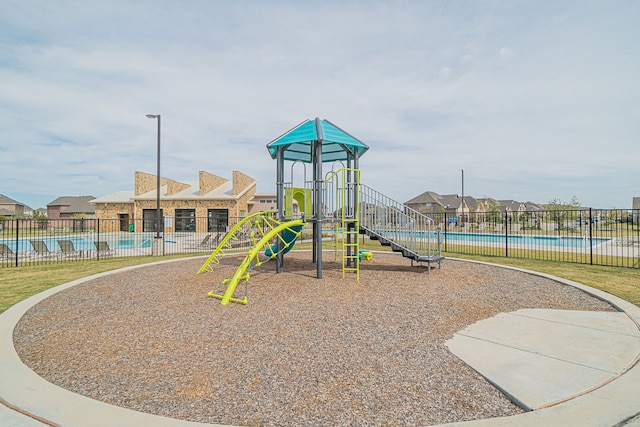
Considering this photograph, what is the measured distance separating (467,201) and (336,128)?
72354 mm

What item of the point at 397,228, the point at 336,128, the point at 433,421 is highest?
the point at 336,128

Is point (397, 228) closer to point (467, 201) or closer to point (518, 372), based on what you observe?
point (518, 372)

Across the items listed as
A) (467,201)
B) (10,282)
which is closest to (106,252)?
(10,282)

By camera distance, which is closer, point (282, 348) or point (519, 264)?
point (282, 348)

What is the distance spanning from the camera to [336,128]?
1025 cm

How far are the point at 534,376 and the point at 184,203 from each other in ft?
127

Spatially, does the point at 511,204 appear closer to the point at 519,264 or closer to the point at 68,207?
the point at 519,264

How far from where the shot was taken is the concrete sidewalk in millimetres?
2910

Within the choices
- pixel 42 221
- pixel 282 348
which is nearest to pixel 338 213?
pixel 282 348

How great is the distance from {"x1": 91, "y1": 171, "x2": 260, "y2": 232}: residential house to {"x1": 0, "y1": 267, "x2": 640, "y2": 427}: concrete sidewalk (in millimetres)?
32098

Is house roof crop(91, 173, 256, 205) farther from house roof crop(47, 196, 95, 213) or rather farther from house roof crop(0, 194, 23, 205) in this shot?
house roof crop(0, 194, 23, 205)

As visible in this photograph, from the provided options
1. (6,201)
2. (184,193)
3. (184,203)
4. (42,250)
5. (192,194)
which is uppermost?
(6,201)

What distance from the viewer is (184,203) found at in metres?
38.1

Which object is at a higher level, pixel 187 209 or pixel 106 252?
pixel 187 209
